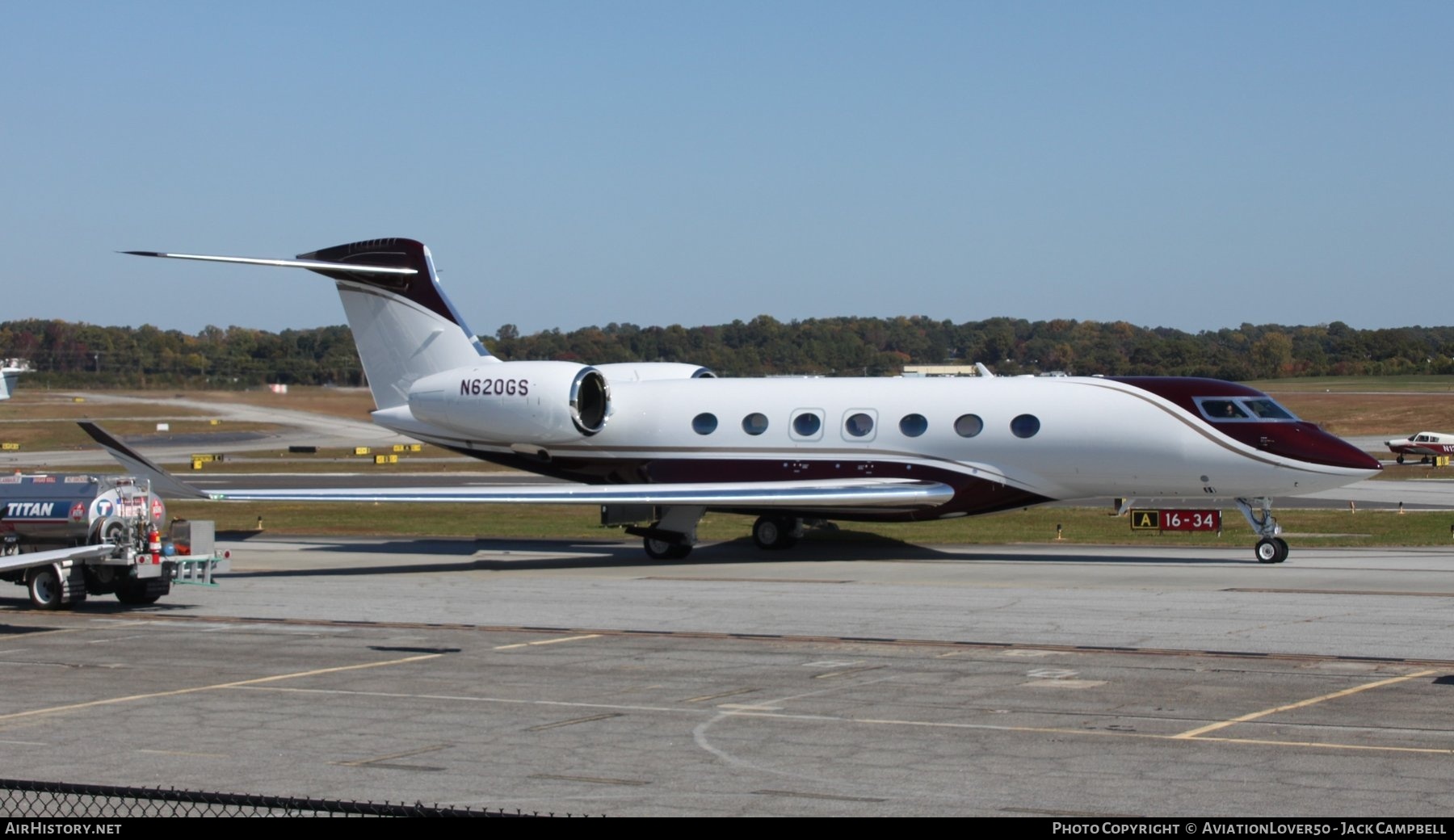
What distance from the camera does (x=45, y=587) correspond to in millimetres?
21078

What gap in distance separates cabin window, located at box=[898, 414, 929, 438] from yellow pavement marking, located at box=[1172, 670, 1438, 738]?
13.3 metres

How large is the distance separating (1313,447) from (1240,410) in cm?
133

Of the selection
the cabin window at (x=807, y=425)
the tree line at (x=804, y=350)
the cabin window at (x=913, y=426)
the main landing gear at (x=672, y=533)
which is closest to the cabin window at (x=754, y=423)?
the cabin window at (x=807, y=425)

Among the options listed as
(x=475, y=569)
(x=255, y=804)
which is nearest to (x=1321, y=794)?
(x=255, y=804)

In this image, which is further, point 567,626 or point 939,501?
point 939,501

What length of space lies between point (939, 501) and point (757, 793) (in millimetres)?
17398

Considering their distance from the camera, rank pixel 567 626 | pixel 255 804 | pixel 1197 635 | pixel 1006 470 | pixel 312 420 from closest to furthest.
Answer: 1. pixel 255 804
2. pixel 1197 635
3. pixel 567 626
4. pixel 1006 470
5. pixel 312 420

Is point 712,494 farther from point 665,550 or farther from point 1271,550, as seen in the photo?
point 1271,550

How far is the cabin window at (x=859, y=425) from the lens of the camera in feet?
92.3

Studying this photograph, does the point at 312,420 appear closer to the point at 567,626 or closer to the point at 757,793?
the point at 567,626

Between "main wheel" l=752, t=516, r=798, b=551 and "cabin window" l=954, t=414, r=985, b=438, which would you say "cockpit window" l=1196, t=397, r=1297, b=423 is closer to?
"cabin window" l=954, t=414, r=985, b=438

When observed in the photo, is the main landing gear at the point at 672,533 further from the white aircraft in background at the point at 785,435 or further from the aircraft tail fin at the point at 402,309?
the aircraft tail fin at the point at 402,309

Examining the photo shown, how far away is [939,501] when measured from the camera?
89.8 ft

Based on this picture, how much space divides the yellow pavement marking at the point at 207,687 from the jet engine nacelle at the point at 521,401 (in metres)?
12.8
